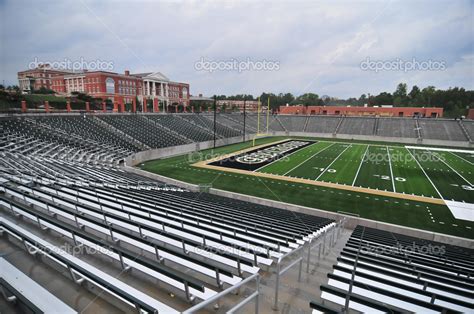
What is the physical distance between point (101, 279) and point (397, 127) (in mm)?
54859

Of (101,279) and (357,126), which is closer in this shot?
(101,279)

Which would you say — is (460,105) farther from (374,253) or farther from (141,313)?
(141,313)

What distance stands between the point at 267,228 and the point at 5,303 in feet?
17.7

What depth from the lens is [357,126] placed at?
5141 cm

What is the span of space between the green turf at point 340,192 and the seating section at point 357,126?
2350 centimetres

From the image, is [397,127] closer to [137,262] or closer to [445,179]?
[445,179]

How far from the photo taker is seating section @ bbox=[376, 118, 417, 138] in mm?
45469

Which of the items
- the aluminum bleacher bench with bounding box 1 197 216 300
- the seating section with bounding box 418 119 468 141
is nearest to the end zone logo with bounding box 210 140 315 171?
the aluminum bleacher bench with bounding box 1 197 216 300

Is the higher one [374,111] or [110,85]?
[110,85]

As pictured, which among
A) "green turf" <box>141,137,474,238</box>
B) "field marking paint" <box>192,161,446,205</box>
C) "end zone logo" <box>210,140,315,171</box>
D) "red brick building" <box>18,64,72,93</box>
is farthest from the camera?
"red brick building" <box>18,64,72,93</box>

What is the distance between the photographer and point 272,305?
11.9 feet

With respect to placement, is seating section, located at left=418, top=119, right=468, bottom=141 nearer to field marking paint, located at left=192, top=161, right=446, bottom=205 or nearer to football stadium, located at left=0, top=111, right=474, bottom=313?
football stadium, located at left=0, top=111, right=474, bottom=313

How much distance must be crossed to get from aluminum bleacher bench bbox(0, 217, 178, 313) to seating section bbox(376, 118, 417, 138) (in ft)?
169

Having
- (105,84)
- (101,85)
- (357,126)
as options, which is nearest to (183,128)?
(357,126)
